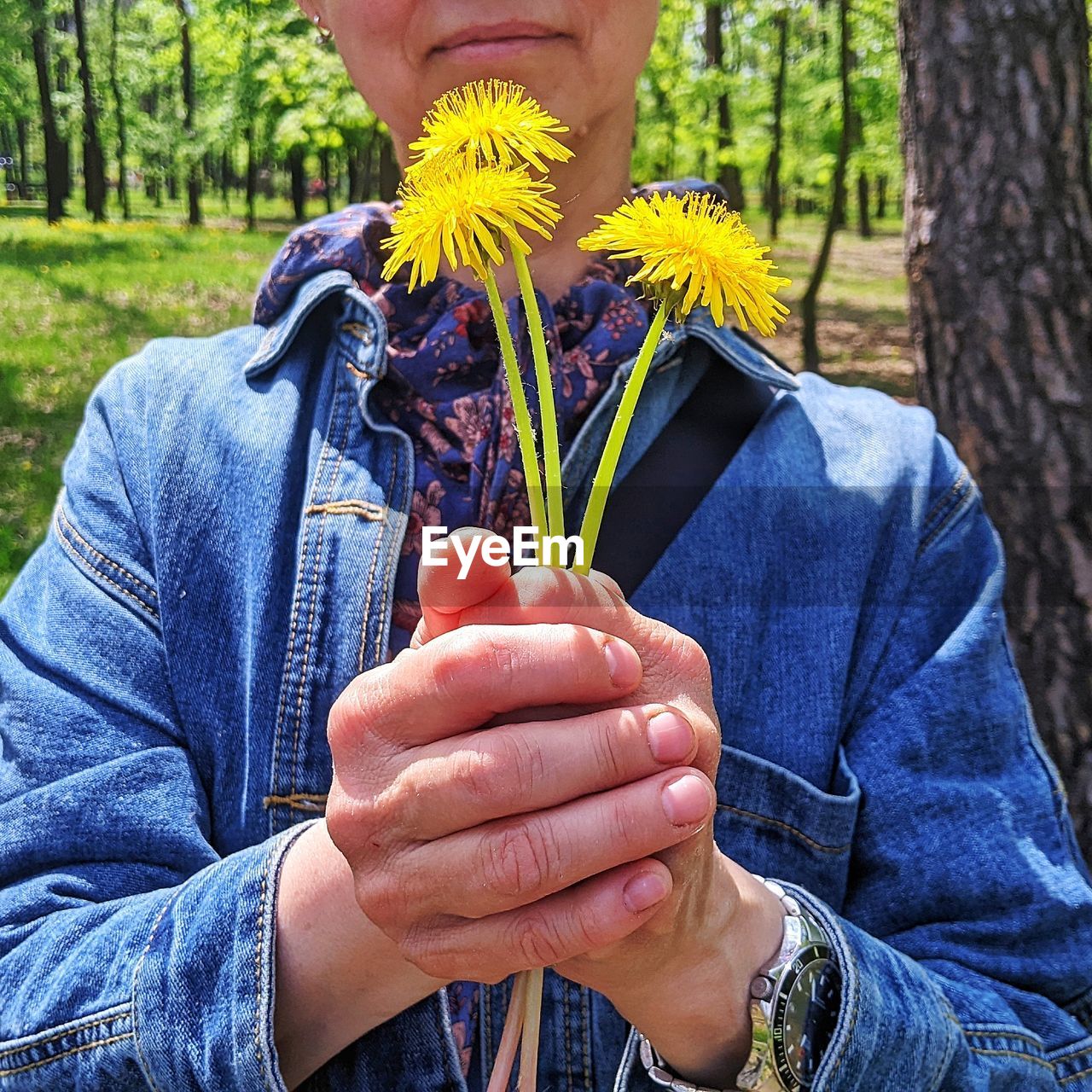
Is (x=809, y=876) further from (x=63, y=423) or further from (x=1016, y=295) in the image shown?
(x=63, y=423)

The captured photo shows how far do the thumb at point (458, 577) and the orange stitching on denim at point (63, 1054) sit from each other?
59cm

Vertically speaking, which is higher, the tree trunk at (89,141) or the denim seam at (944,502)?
the tree trunk at (89,141)

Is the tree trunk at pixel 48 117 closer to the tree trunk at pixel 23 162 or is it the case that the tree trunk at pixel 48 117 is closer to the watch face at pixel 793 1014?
the tree trunk at pixel 23 162

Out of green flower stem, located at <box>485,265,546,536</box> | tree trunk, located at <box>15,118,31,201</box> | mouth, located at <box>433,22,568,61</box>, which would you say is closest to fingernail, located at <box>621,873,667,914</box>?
green flower stem, located at <box>485,265,546,536</box>

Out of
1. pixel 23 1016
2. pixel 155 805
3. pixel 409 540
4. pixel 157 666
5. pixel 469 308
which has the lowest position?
pixel 23 1016

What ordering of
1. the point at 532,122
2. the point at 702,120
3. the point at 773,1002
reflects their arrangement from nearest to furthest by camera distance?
the point at 532,122, the point at 773,1002, the point at 702,120

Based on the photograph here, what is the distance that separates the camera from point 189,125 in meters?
2.10

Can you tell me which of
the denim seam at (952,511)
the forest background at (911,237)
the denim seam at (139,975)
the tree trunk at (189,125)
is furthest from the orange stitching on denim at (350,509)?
the tree trunk at (189,125)

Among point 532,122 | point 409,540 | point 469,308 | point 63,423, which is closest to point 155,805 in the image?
point 409,540

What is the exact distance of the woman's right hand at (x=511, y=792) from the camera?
0.58 metres

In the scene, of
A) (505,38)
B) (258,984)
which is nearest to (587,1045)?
(258,984)

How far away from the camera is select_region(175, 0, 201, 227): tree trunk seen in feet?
6.61

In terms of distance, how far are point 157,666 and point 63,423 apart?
3.88 feet

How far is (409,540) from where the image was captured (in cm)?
108
